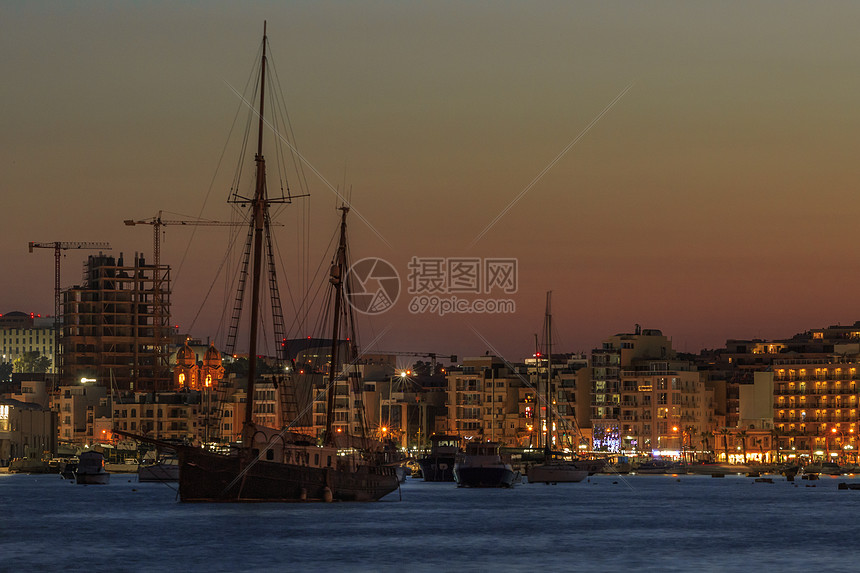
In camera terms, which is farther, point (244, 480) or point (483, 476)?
point (483, 476)

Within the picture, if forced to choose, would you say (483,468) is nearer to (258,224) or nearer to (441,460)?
(441,460)

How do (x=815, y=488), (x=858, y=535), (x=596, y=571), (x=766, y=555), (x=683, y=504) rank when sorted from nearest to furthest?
(x=596, y=571)
(x=766, y=555)
(x=858, y=535)
(x=683, y=504)
(x=815, y=488)

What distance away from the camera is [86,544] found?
282 feet

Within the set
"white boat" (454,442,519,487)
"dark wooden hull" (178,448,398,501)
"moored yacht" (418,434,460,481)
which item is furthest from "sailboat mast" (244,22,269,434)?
"moored yacht" (418,434,460,481)

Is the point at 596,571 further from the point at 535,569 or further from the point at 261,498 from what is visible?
the point at 261,498

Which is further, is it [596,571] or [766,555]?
[766,555]

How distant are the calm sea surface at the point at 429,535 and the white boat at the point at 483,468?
53.5 feet

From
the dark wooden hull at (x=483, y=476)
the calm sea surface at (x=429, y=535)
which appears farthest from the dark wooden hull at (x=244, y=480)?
the dark wooden hull at (x=483, y=476)

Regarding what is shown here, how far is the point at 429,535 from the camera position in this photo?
306 feet

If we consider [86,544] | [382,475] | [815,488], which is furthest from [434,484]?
[86,544]

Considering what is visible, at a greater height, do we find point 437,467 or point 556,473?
point 437,467

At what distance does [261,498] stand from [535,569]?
101ft

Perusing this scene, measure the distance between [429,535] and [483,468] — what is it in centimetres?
6858

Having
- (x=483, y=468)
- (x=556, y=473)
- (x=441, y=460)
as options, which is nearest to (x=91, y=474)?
(x=441, y=460)
